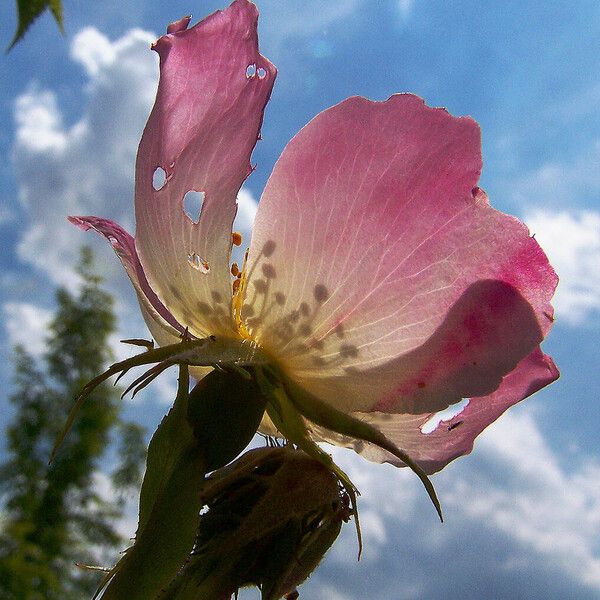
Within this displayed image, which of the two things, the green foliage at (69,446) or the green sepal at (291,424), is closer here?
the green sepal at (291,424)

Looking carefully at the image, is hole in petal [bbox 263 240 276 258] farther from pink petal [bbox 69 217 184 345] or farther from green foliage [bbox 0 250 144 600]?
green foliage [bbox 0 250 144 600]

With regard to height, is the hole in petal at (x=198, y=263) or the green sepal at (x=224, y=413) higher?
the hole in petal at (x=198, y=263)

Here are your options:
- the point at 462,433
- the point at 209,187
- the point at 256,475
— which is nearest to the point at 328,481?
the point at 256,475

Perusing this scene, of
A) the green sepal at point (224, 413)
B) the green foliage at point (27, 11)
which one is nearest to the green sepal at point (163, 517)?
the green sepal at point (224, 413)

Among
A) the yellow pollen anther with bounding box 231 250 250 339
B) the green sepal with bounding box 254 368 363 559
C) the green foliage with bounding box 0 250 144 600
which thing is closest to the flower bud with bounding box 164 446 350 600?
the green sepal with bounding box 254 368 363 559

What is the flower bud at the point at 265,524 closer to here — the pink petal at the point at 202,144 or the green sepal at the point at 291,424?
the green sepal at the point at 291,424

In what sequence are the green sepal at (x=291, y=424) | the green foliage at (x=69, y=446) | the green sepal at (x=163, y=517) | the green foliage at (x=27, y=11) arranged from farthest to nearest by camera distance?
the green foliage at (x=69, y=446) < the green foliage at (x=27, y=11) < the green sepal at (x=291, y=424) < the green sepal at (x=163, y=517)

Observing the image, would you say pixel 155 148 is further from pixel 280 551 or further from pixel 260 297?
pixel 280 551

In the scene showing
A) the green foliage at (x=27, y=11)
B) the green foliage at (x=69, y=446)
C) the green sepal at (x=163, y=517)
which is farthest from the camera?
the green foliage at (x=69, y=446)

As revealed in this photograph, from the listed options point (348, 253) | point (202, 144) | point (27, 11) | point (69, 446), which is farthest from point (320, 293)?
point (69, 446)
